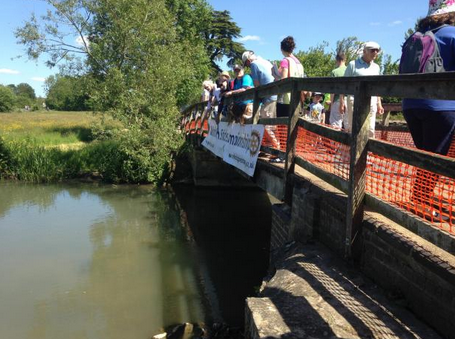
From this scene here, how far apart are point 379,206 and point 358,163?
15.6 inches

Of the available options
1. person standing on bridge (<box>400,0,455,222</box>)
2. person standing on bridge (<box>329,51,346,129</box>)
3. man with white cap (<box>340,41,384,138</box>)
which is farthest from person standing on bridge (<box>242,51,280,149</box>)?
person standing on bridge (<box>400,0,455,222</box>)

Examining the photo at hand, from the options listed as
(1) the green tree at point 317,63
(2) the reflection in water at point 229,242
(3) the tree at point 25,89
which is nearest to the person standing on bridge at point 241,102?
(2) the reflection in water at point 229,242

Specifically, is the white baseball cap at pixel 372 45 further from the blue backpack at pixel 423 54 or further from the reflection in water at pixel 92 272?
the reflection in water at pixel 92 272

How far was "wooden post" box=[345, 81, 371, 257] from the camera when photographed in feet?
11.2

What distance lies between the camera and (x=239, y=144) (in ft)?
24.6

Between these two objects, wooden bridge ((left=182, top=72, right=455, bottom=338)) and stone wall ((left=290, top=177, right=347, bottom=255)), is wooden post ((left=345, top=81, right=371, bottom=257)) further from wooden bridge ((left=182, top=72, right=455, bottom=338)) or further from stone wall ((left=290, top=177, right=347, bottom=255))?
stone wall ((left=290, top=177, right=347, bottom=255))

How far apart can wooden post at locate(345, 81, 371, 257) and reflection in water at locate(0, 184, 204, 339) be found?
3.36m

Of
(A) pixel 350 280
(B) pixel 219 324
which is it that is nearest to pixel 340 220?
(A) pixel 350 280

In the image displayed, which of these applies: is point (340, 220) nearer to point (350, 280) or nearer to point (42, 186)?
point (350, 280)

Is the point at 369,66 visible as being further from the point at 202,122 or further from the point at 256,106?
the point at 202,122

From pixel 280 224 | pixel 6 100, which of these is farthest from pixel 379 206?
pixel 6 100

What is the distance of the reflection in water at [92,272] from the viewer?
5945 millimetres

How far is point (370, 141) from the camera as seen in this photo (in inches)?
136

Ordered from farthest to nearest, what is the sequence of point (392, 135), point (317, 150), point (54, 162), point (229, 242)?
point (54, 162) → point (392, 135) → point (229, 242) → point (317, 150)
